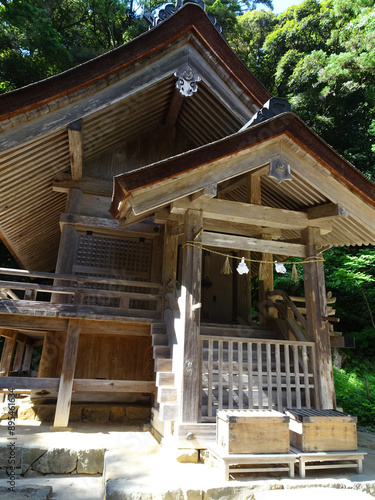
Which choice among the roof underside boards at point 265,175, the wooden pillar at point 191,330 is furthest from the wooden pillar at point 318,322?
the wooden pillar at point 191,330

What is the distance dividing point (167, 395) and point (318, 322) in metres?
2.91

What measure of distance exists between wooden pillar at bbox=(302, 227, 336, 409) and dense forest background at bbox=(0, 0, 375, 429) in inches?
264

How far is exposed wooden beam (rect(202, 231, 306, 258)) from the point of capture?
574 centimetres

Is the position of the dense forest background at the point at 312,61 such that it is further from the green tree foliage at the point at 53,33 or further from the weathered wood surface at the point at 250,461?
the weathered wood surface at the point at 250,461

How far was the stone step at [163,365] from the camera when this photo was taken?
18.0ft

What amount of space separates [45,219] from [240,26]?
2481cm

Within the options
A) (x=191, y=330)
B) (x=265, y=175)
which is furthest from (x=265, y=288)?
(x=191, y=330)

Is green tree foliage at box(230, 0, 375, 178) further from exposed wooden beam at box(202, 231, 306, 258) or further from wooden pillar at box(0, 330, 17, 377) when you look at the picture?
wooden pillar at box(0, 330, 17, 377)

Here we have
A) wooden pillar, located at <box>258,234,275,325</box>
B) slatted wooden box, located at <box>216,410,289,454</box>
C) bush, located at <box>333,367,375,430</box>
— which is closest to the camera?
slatted wooden box, located at <box>216,410,289,454</box>

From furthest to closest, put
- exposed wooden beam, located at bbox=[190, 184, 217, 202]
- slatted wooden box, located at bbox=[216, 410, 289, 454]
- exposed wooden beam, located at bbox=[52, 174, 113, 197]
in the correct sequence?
exposed wooden beam, located at bbox=[52, 174, 113, 197] → exposed wooden beam, located at bbox=[190, 184, 217, 202] → slatted wooden box, located at bbox=[216, 410, 289, 454]

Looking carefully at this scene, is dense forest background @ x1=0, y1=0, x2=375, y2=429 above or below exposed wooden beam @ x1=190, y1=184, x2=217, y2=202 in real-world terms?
above

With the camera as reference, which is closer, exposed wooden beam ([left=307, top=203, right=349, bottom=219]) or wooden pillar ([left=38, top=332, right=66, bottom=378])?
exposed wooden beam ([left=307, top=203, right=349, bottom=219])

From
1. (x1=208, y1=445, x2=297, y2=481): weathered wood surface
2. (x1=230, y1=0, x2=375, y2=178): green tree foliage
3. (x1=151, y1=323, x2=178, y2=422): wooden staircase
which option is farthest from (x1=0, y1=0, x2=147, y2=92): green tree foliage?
(x1=208, y1=445, x2=297, y2=481): weathered wood surface

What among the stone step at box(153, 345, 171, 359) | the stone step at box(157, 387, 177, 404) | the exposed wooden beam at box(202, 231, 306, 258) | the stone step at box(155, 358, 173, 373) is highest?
the exposed wooden beam at box(202, 231, 306, 258)
